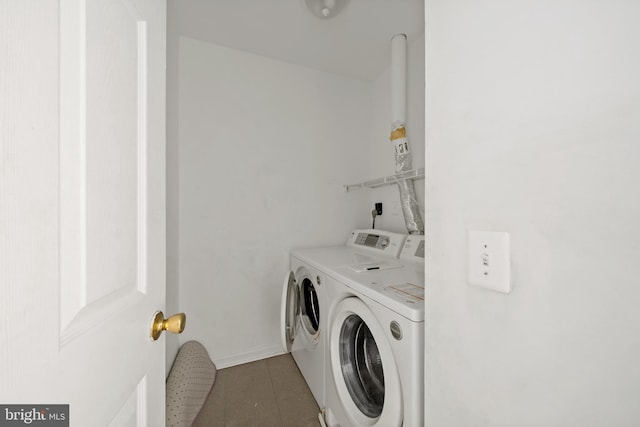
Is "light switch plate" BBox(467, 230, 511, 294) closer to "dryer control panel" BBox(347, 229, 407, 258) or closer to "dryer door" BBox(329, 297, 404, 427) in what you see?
"dryer door" BBox(329, 297, 404, 427)

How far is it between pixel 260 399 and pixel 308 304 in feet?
2.11

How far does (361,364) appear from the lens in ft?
3.69

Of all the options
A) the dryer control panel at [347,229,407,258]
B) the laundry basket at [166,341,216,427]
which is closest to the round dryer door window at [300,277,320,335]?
the dryer control panel at [347,229,407,258]

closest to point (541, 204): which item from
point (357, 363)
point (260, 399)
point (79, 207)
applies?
point (79, 207)

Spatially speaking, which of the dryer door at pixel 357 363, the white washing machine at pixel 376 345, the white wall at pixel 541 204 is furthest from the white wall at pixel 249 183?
the white wall at pixel 541 204

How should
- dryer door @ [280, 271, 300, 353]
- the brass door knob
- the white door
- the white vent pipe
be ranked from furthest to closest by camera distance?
the white vent pipe < dryer door @ [280, 271, 300, 353] < the brass door knob < the white door

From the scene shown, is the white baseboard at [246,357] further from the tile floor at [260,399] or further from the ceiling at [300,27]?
the ceiling at [300,27]

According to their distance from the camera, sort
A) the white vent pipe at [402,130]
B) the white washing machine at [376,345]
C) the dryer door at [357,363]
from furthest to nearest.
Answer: the white vent pipe at [402,130] < the dryer door at [357,363] < the white washing machine at [376,345]

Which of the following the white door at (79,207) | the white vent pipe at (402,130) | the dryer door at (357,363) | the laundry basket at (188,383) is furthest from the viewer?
the white vent pipe at (402,130)

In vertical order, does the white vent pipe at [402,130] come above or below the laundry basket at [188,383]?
above

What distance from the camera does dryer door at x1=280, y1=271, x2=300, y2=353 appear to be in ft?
4.76

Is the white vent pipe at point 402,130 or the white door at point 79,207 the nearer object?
the white door at point 79,207

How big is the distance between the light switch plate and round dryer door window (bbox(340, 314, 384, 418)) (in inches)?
25.8

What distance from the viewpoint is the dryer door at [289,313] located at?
1.45 meters
